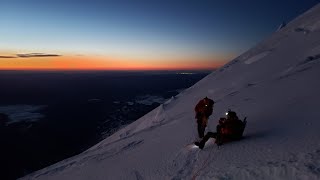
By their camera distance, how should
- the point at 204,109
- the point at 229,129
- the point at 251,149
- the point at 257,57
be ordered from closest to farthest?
the point at 251,149, the point at 229,129, the point at 204,109, the point at 257,57

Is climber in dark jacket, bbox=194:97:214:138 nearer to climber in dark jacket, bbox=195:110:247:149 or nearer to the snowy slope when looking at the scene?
the snowy slope

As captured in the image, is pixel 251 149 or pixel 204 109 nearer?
pixel 251 149

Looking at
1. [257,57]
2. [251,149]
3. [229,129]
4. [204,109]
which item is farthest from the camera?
[257,57]

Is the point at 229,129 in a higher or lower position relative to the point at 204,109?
lower

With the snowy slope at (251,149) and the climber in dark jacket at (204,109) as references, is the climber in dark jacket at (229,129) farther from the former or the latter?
the climber in dark jacket at (204,109)

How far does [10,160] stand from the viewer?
60.8m

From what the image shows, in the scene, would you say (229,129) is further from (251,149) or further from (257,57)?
(257,57)

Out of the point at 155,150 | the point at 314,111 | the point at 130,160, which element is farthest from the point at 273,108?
the point at 130,160

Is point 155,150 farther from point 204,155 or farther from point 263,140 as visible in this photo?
point 263,140

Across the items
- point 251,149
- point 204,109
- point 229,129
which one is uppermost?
point 204,109

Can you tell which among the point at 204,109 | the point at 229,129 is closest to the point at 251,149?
the point at 229,129

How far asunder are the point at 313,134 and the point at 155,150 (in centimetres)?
729

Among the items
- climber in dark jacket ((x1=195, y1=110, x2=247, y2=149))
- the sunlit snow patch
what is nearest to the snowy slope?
climber in dark jacket ((x1=195, y1=110, x2=247, y2=149))

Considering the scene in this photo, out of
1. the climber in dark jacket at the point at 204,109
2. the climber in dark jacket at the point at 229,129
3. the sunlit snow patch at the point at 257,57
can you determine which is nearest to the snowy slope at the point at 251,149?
the climber in dark jacket at the point at 229,129
